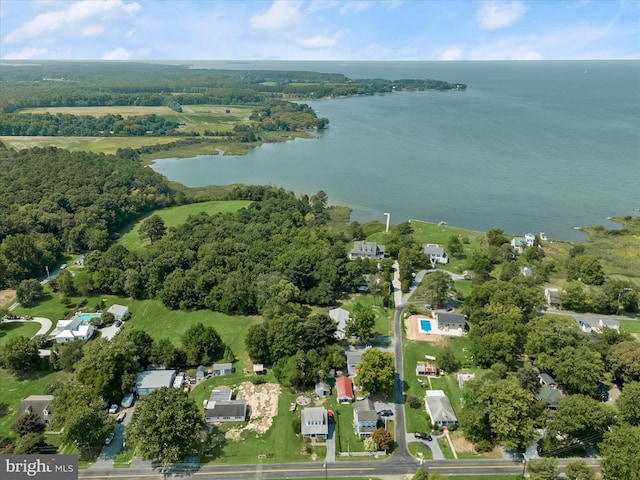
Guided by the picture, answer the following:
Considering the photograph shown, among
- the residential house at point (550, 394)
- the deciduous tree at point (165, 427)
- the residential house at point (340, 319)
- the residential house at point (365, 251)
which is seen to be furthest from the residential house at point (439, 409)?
the residential house at point (365, 251)

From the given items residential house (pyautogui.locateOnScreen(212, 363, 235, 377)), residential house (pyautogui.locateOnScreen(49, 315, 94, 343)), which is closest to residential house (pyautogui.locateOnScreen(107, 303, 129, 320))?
residential house (pyautogui.locateOnScreen(49, 315, 94, 343))

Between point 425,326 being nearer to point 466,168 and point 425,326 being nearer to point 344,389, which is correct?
point 344,389

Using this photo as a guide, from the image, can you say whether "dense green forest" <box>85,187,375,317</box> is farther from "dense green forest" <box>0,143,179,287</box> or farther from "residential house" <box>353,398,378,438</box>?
"residential house" <box>353,398,378,438</box>

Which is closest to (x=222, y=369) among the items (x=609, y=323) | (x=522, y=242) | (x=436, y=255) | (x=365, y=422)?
(x=365, y=422)

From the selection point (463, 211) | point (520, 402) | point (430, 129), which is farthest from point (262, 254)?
point (430, 129)

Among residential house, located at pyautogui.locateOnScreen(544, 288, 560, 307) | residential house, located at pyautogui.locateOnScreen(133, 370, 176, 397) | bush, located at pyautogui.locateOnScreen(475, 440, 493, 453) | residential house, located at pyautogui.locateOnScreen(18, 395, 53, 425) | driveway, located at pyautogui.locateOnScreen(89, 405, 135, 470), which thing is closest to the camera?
driveway, located at pyautogui.locateOnScreen(89, 405, 135, 470)

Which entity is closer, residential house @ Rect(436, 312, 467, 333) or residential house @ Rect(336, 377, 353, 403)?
residential house @ Rect(336, 377, 353, 403)

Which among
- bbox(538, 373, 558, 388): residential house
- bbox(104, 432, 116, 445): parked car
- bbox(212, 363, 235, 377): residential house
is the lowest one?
bbox(104, 432, 116, 445): parked car
